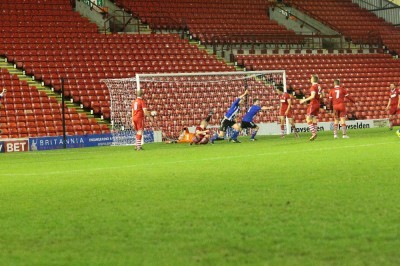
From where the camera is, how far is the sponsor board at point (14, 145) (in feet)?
99.5

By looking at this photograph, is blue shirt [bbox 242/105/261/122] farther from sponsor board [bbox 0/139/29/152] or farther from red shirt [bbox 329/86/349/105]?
sponsor board [bbox 0/139/29/152]

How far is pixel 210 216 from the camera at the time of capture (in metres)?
8.58

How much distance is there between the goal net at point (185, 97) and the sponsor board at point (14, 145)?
3792mm

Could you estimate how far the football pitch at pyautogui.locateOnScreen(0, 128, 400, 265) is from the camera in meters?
6.38

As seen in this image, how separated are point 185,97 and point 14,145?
839 cm

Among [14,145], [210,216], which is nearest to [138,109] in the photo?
[14,145]

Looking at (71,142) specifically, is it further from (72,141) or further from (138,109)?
(138,109)

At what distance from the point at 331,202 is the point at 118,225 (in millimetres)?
2591

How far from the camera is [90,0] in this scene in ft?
144

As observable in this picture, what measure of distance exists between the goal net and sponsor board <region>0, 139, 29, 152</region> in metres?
3.79

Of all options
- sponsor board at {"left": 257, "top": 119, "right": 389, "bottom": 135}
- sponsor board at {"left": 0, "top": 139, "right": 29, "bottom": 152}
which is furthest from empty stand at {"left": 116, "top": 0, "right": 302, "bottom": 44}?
sponsor board at {"left": 0, "top": 139, "right": 29, "bottom": 152}

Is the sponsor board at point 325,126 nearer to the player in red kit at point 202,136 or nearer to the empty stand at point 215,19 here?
the player in red kit at point 202,136

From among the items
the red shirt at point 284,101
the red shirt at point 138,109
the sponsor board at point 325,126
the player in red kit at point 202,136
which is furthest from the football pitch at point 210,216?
the sponsor board at point 325,126

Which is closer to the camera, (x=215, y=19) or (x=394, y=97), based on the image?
(x=394, y=97)
